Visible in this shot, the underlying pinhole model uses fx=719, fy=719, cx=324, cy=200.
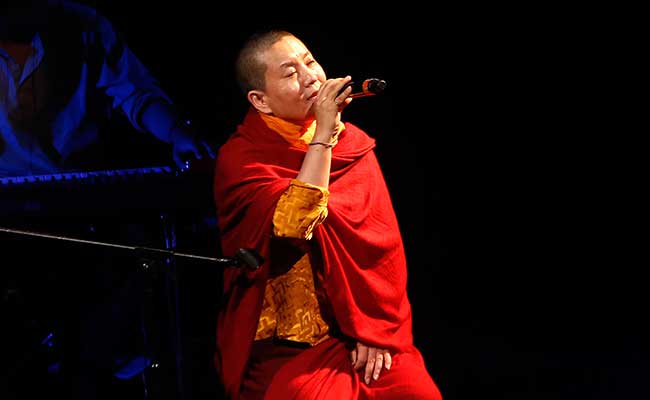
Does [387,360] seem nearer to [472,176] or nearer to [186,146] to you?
[186,146]

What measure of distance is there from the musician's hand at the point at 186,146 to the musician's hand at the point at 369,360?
3.60ft

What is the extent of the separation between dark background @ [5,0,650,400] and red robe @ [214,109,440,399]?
86cm

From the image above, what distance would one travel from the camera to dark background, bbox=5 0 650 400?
2896mm

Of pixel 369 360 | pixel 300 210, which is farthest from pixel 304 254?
pixel 369 360

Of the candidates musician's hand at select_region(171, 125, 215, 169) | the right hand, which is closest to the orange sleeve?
the right hand

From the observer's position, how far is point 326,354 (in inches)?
82.0

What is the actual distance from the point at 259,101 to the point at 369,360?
0.85 m

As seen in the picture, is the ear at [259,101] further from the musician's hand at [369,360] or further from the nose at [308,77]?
the musician's hand at [369,360]

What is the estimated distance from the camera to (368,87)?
6.54 feet

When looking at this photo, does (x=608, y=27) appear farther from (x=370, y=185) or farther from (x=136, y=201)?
(x=136, y=201)

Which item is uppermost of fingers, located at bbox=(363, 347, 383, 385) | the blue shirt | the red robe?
the blue shirt

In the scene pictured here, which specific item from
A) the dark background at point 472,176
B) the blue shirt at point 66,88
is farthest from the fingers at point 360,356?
the blue shirt at point 66,88

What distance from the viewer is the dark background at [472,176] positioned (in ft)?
9.50

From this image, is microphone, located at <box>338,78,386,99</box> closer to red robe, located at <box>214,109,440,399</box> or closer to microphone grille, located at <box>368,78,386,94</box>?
microphone grille, located at <box>368,78,386,94</box>
